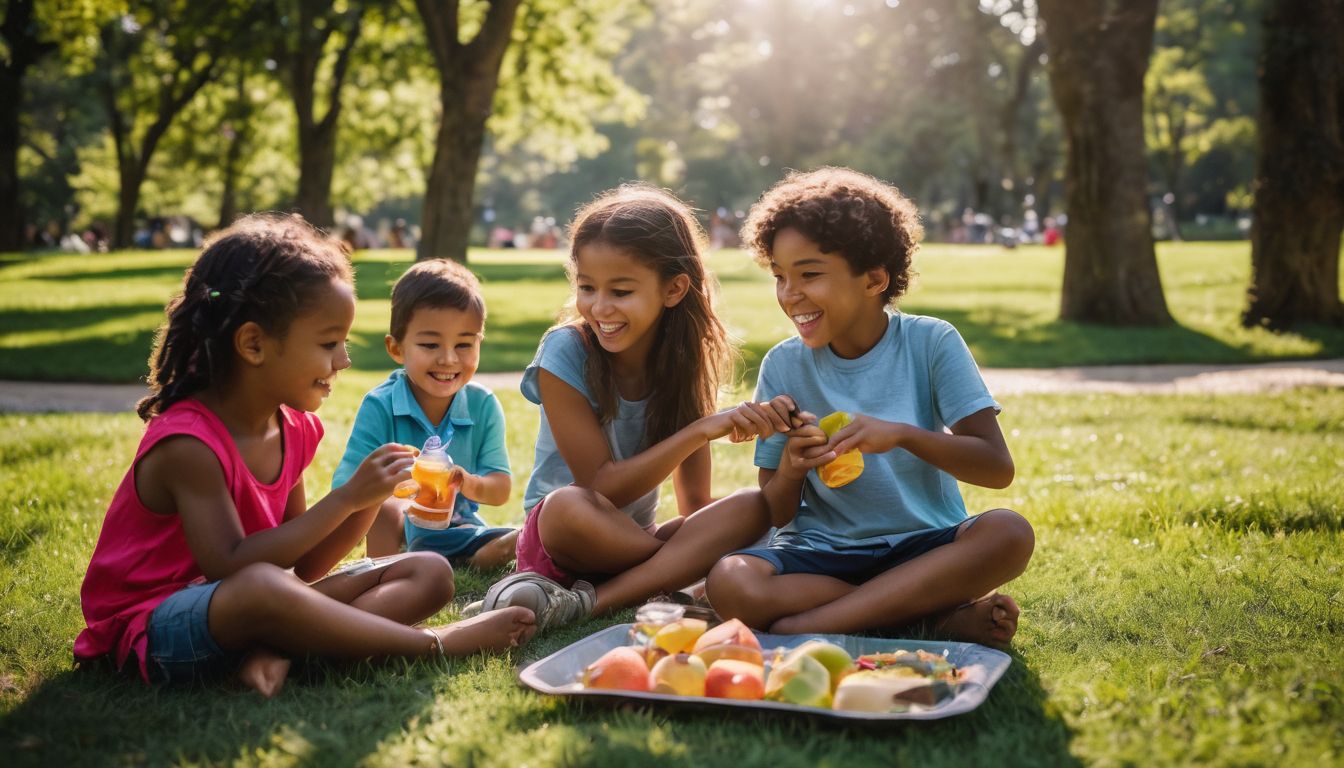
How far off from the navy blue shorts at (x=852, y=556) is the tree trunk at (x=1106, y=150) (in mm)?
10541

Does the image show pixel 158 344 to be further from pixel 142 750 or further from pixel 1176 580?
pixel 1176 580

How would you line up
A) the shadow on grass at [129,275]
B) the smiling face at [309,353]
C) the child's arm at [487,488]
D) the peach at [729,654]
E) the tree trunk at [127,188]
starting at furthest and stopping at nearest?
the tree trunk at [127,188] → the shadow on grass at [129,275] → the child's arm at [487,488] → the smiling face at [309,353] → the peach at [729,654]

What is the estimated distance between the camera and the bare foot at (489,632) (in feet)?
11.0

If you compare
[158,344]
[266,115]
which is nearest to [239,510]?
[158,344]

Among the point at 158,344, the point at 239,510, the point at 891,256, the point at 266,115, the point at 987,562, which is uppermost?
the point at 266,115

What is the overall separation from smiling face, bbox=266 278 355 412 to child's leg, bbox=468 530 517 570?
1.42m

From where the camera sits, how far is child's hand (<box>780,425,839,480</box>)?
11.3 feet

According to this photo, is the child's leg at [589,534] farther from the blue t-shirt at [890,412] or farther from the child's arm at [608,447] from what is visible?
the blue t-shirt at [890,412]

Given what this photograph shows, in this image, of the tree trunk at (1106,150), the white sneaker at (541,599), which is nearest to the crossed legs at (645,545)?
the white sneaker at (541,599)

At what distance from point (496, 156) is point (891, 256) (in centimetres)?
7937

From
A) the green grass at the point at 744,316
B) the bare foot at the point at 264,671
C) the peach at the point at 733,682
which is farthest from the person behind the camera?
the green grass at the point at 744,316

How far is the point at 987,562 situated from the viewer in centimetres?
346

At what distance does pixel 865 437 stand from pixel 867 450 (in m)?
0.05

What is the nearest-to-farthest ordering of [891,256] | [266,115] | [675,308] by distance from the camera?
1. [891,256]
2. [675,308]
3. [266,115]
